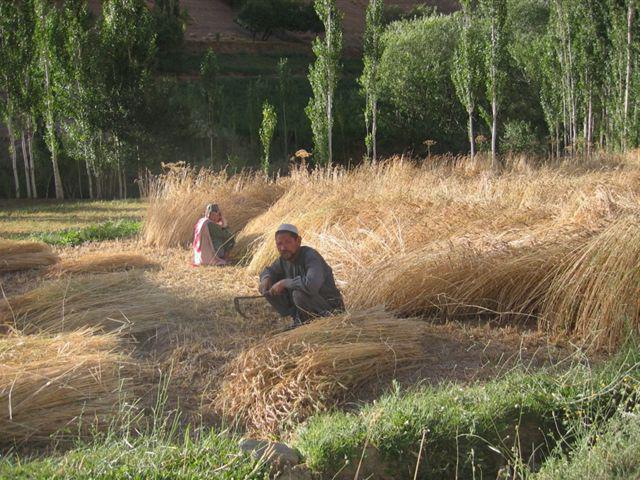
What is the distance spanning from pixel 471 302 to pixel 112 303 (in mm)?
3002

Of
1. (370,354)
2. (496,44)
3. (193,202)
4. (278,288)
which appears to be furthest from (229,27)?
(370,354)

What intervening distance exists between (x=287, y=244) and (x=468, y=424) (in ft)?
7.69

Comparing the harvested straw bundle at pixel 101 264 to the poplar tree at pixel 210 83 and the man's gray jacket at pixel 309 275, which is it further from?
the poplar tree at pixel 210 83

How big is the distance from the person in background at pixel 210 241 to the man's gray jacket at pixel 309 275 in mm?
3267

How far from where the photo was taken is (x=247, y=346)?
5.82 meters

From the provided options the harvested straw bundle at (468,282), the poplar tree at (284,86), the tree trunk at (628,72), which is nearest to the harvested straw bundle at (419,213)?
the harvested straw bundle at (468,282)

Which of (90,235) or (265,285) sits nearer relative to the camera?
(265,285)

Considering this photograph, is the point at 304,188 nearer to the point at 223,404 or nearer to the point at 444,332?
the point at 444,332

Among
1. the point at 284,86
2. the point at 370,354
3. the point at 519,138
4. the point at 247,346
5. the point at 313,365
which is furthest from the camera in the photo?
the point at 284,86

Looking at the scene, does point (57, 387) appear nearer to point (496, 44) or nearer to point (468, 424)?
point (468, 424)

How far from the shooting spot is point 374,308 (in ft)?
18.9

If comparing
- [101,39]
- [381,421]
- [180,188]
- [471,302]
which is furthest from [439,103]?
[381,421]

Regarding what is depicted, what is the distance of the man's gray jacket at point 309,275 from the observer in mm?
5984

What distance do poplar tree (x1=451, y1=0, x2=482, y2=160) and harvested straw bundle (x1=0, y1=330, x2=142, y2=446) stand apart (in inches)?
842
